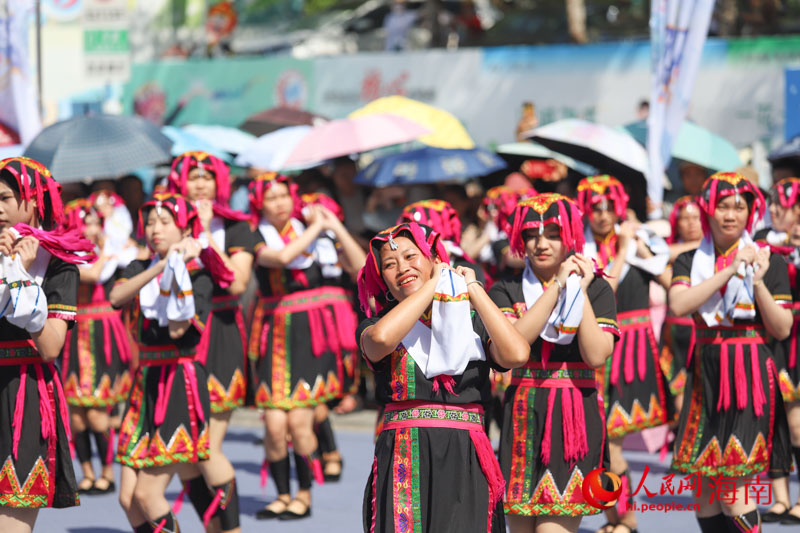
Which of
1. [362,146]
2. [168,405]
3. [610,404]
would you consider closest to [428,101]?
[362,146]

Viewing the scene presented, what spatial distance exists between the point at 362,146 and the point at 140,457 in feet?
13.2

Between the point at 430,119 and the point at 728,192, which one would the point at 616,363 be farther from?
the point at 430,119

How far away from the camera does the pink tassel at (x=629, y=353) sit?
689 cm

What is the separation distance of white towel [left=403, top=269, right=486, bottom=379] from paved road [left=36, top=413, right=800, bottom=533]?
313 centimetres

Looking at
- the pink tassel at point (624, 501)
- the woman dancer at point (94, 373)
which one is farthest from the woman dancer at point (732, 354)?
the woman dancer at point (94, 373)

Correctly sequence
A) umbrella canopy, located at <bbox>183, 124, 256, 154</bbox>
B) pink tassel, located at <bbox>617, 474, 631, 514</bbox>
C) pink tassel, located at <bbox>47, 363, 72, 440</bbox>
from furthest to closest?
1. umbrella canopy, located at <bbox>183, 124, 256, 154</bbox>
2. pink tassel, located at <bbox>617, 474, 631, 514</bbox>
3. pink tassel, located at <bbox>47, 363, 72, 440</bbox>

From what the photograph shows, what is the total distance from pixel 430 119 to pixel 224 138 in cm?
209

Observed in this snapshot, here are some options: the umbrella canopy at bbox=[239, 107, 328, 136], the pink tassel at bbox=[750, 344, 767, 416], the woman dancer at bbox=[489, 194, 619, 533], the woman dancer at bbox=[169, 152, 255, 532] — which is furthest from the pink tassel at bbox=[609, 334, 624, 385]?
the umbrella canopy at bbox=[239, 107, 328, 136]

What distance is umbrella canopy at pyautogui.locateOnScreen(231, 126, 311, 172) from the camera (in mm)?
9422

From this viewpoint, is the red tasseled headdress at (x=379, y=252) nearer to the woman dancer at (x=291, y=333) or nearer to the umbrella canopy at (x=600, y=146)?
the woman dancer at (x=291, y=333)

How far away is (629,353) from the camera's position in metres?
6.93

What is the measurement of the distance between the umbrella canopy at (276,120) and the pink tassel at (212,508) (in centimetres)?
576

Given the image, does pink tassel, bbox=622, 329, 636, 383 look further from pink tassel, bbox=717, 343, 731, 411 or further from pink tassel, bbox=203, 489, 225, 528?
pink tassel, bbox=203, 489, 225, 528

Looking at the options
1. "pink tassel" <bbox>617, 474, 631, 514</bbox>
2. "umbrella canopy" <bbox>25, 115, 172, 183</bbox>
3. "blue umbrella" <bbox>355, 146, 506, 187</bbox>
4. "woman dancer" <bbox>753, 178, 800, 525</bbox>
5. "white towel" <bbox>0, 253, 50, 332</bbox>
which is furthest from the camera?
"blue umbrella" <bbox>355, 146, 506, 187</bbox>
